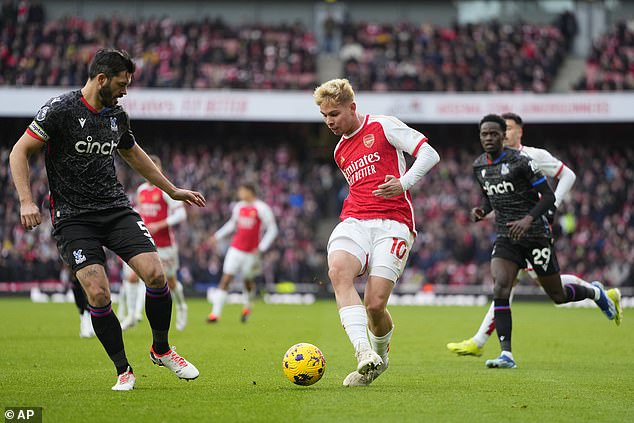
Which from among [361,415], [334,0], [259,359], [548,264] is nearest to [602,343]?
[548,264]

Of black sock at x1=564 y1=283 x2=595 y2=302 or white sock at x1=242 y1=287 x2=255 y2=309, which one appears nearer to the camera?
black sock at x1=564 y1=283 x2=595 y2=302

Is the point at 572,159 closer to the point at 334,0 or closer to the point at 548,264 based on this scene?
the point at 334,0

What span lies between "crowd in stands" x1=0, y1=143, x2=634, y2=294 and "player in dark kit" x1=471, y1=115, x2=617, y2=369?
62.4 feet

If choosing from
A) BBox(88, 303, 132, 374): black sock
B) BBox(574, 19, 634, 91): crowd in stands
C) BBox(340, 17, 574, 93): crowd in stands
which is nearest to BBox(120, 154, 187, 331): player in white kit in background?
BBox(88, 303, 132, 374): black sock

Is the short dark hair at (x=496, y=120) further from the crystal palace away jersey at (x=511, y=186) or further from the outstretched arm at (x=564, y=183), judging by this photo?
the outstretched arm at (x=564, y=183)

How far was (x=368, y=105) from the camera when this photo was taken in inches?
1326

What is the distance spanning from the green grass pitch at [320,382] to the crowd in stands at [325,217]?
13.7m

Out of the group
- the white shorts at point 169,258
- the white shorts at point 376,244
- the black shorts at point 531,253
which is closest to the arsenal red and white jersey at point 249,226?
the white shorts at point 169,258

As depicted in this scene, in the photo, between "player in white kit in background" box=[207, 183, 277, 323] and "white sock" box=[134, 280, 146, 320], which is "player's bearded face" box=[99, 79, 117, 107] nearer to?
"white sock" box=[134, 280, 146, 320]

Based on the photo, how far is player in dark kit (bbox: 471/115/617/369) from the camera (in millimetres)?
9805

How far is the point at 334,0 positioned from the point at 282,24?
4103 millimetres

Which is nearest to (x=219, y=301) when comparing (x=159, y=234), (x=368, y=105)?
(x=159, y=234)

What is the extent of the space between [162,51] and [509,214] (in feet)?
89.4

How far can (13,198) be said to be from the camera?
1236 inches
